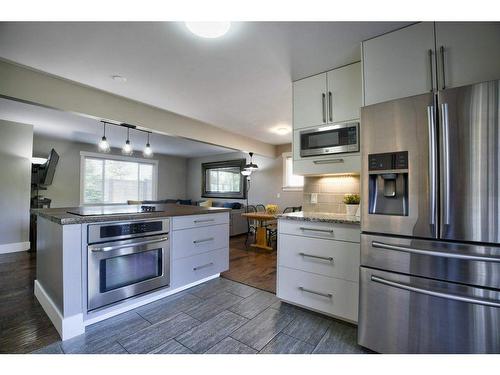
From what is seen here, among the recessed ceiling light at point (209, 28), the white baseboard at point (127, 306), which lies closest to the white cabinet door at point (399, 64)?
the recessed ceiling light at point (209, 28)

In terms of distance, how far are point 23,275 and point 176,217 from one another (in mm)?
2333

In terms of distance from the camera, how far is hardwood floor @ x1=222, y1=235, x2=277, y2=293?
2.80 metres

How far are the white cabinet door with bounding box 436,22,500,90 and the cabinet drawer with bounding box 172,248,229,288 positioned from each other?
101 inches

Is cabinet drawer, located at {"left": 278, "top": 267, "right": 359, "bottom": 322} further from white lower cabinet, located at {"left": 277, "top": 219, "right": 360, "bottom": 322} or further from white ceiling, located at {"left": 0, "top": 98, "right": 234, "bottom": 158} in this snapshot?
white ceiling, located at {"left": 0, "top": 98, "right": 234, "bottom": 158}

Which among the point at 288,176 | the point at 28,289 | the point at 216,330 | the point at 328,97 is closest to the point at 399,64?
the point at 328,97

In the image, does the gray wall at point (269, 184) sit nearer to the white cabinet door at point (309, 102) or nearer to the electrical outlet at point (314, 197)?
the electrical outlet at point (314, 197)

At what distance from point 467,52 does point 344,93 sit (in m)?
0.86

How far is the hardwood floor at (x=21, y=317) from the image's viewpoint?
5.31 ft

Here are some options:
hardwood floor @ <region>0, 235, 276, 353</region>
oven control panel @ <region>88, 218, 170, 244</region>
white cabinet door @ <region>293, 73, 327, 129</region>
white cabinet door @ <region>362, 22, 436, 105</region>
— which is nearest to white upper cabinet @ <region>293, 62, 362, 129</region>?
white cabinet door @ <region>293, 73, 327, 129</region>

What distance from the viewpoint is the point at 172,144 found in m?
5.90

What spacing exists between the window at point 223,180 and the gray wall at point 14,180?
14.3 ft

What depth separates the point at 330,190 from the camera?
2527 mm
